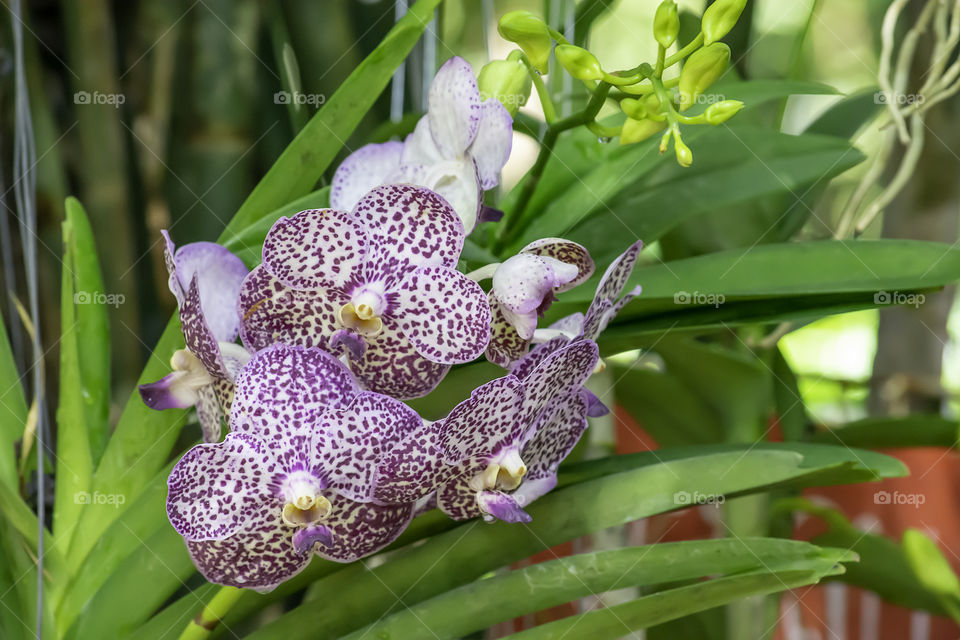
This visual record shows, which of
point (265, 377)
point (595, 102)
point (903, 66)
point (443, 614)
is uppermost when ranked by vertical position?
point (903, 66)

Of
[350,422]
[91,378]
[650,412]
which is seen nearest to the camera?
[350,422]

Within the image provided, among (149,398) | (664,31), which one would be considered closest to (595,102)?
(664,31)

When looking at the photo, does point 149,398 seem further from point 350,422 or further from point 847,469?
point 847,469

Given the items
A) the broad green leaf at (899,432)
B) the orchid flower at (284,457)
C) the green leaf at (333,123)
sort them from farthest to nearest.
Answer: the broad green leaf at (899,432) → the green leaf at (333,123) → the orchid flower at (284,457)

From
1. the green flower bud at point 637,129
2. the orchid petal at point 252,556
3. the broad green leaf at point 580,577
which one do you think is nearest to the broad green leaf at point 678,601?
the broad green leaf at point 580,577

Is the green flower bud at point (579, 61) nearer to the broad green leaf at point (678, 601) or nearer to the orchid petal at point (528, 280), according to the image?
the orchid petal at point (528, 280)

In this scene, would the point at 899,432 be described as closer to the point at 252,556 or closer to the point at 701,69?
the point at 701,69

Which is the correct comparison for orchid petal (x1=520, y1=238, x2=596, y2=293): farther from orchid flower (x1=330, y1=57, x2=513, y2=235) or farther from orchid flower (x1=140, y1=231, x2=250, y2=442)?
orchid flower (x1=140, y1=231, x2=250, y2=442)

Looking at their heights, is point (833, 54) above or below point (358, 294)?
above

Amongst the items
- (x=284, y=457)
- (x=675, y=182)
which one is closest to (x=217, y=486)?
(x=284, y=457)
